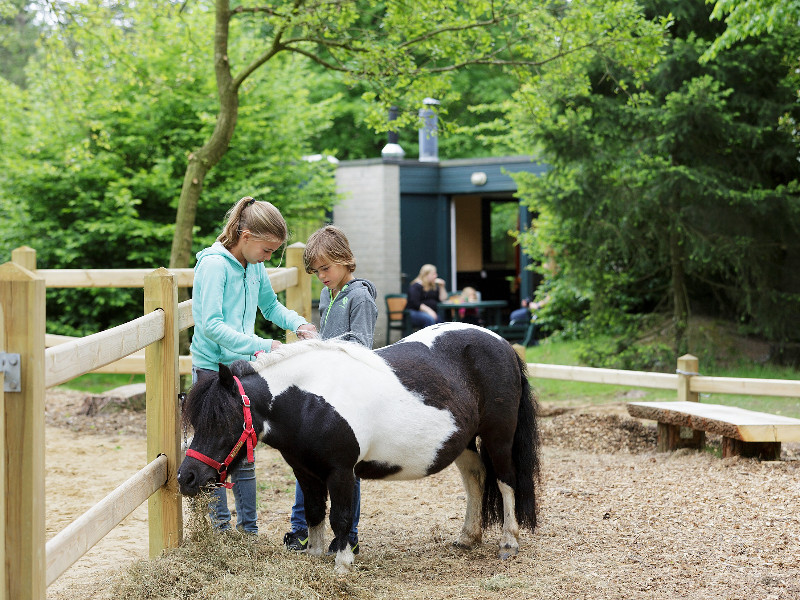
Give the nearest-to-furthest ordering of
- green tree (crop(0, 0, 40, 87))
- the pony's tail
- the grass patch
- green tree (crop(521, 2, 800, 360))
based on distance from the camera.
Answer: the pony's tail < green tree (crop(521, 2, 800, 360)) < the grass patch < green tree (crop(0, 0, 40, 87))

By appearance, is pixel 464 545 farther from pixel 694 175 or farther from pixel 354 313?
pixel 694 175

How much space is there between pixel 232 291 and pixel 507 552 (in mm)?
1802

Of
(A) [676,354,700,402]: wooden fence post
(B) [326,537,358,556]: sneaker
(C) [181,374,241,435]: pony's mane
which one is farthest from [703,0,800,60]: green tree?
(C) [181,374,241,435]: pony's mane

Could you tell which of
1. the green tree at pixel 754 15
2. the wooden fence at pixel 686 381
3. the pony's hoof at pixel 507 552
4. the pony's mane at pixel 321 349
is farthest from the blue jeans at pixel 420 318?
the pony's mane at pixel 321 349

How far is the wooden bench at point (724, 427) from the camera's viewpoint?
6062 millimetres

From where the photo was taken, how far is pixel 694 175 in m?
10.2

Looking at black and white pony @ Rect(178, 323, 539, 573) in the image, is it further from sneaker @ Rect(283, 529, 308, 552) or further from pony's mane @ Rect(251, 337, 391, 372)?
sneaker @ Rect(283, 529, 308, 552)

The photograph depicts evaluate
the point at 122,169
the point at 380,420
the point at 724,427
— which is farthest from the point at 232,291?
the point at 122,169

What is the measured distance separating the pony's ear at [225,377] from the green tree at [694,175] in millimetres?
7851

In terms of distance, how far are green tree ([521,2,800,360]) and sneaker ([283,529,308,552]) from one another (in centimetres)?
742

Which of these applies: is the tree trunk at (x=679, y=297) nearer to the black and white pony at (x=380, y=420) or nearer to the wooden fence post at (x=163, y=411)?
the black and white pony at (x=380, y=420)

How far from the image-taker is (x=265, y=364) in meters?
3.48

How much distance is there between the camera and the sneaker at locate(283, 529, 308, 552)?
393cm

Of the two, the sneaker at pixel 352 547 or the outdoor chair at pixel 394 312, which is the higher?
the outdoor chair at pixel 394 312
